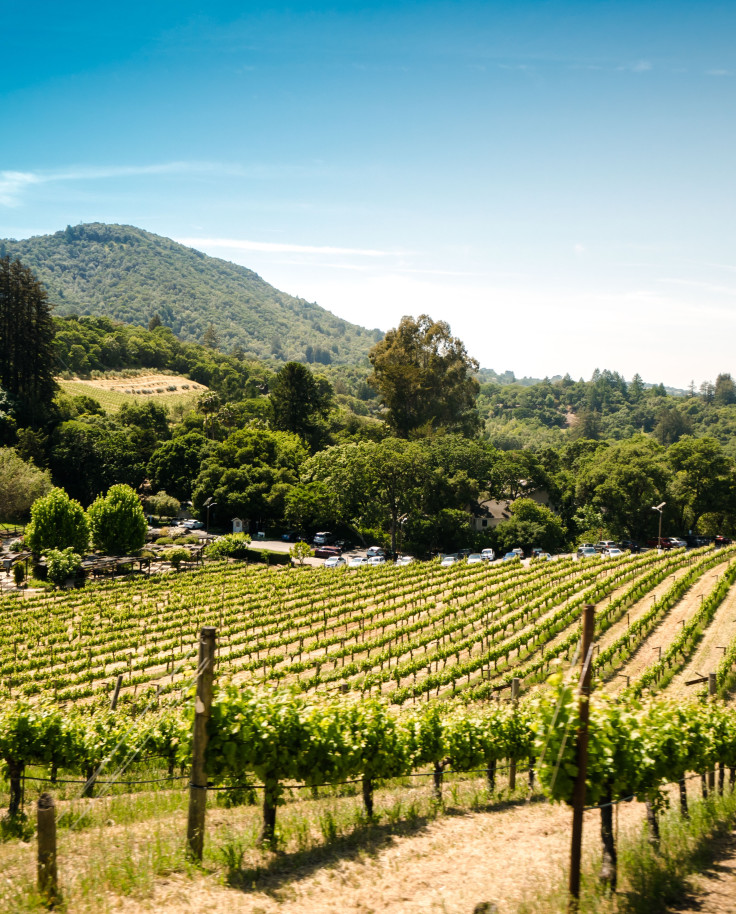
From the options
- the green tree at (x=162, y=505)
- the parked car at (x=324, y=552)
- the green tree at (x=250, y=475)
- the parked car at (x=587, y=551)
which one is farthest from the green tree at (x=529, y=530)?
the green tree at (x=162, y=505)

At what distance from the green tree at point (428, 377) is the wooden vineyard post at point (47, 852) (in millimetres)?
74403

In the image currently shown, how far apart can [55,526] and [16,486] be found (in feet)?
56.4

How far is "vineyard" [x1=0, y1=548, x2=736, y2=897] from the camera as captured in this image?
983 centimetres

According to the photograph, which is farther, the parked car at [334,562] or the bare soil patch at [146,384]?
the bare soil patch at [146,384]

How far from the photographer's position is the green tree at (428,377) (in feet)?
268

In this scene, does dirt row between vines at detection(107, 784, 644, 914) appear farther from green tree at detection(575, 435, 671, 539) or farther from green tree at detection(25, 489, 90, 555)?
green tree at detection(575, 435, 671, 539)

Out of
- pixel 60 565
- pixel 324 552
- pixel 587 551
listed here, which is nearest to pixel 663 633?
pixel 587 551

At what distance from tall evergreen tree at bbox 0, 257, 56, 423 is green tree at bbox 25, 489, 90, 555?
1215 inches

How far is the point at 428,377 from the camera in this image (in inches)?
3184

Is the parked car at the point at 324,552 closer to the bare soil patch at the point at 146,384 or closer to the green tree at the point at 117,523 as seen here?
the green tree at the point at 117,523

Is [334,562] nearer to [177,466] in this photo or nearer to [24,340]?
[177,466]

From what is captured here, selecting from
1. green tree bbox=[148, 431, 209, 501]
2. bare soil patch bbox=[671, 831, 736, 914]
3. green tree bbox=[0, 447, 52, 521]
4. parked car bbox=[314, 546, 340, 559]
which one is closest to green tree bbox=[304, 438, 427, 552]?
parked car bbox=[314, 546, 340, 559]

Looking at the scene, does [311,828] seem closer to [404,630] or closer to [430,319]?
[404,630]

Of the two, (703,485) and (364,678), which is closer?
(364,678)
